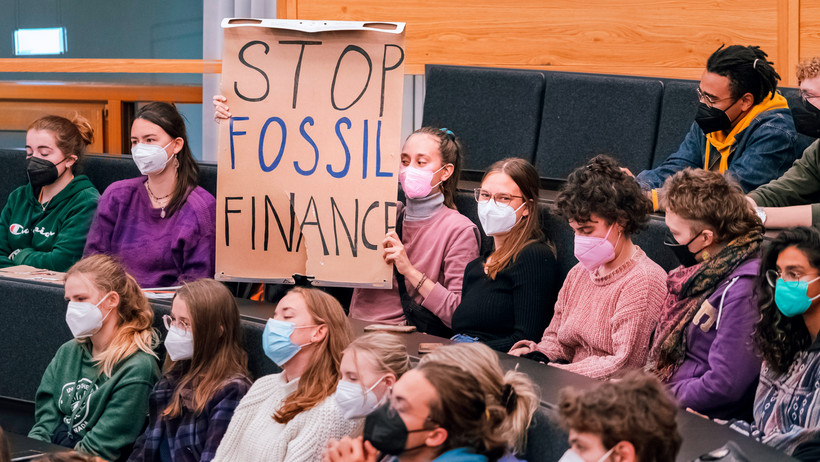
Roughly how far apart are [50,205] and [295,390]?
7.06 ft

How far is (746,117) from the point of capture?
3602 mm

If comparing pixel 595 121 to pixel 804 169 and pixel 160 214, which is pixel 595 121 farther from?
pixel 160 214

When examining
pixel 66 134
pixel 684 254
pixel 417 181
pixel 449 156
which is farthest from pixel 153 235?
pixel 684 254

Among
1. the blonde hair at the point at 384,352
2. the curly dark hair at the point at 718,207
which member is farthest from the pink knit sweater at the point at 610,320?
the blonde hair at the point at 384,352

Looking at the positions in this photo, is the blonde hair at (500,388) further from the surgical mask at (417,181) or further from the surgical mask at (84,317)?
the surgical mask at (84,317)

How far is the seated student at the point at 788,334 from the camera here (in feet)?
7.85

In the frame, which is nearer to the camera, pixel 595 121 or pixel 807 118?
pixel 807 118

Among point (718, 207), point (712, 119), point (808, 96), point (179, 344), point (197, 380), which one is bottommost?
point (197, 380)

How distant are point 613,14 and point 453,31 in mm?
854

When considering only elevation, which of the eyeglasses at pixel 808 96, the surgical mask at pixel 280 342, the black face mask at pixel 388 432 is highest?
the eyeglasses at pixel 808 96

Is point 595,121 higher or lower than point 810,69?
lower

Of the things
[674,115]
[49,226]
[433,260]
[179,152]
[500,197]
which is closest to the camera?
[500,197]

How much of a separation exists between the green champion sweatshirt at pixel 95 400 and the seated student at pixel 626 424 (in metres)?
1.95

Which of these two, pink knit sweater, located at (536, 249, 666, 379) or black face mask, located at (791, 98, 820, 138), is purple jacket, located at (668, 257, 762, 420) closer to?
pink knit sweater, located at (536, 249, 666, 379)
